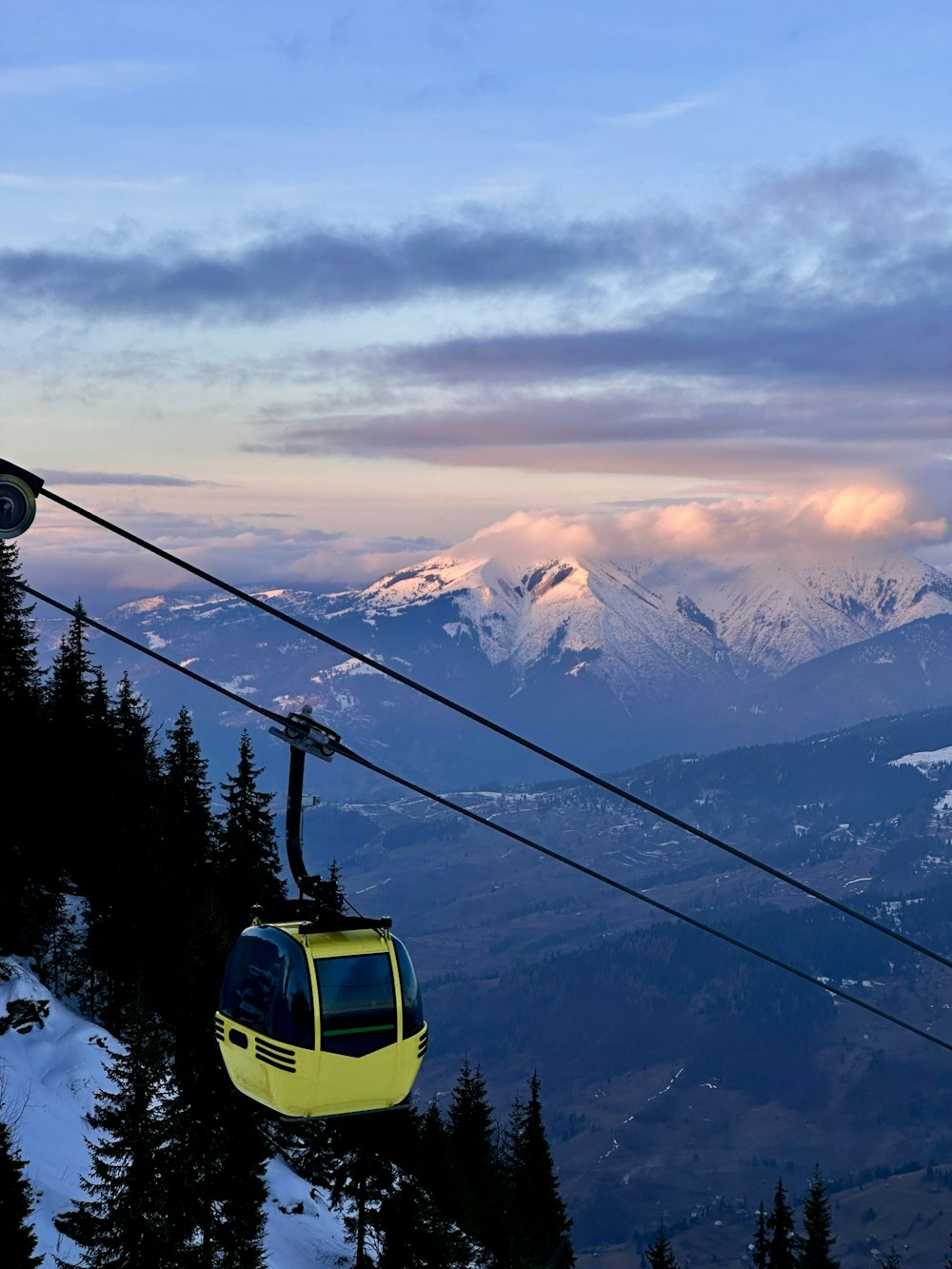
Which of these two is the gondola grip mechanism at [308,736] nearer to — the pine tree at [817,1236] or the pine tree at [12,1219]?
the pine tree at [12,1219]

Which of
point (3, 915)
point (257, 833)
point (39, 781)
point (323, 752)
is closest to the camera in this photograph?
point (323, 752)

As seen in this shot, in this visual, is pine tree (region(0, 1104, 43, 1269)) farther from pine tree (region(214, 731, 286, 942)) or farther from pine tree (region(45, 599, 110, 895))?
pine tree (region(45, 599, 110, 895))

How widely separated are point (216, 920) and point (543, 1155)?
1496 inches

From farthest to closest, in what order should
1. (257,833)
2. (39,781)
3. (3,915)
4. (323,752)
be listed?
(257,833)
(39,781)
(3,915)
(323,752)

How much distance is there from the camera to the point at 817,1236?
84.5 m

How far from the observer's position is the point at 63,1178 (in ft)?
166

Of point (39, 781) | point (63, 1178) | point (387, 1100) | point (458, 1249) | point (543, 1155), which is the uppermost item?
point (387, 1100)

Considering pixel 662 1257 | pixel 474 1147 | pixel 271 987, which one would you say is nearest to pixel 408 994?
pixel 271 987

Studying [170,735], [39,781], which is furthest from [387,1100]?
[170,735]

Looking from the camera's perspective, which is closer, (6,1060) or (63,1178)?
(63,1178)

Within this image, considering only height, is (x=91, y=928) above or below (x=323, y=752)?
below

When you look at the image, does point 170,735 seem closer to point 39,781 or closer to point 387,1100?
point 39,781

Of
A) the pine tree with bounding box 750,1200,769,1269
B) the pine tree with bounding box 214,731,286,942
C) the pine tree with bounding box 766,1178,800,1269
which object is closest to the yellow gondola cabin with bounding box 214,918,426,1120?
the pine tree with bounding box 214,731,286,942

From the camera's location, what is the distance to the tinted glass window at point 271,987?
1959 centimetres
